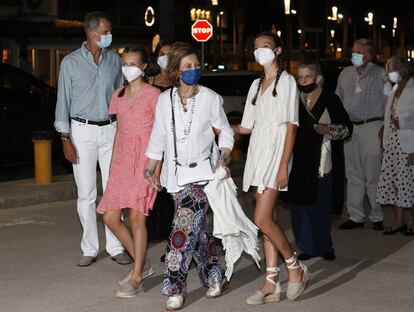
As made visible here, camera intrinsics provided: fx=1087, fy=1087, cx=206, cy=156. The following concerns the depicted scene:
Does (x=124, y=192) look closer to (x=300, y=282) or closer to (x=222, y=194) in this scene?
(x=222, y=194)

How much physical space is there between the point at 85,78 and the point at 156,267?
1699mm

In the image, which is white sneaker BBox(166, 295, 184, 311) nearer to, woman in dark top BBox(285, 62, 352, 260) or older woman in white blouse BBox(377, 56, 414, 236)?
woman in dark top BBox(285, 62, 352, 260)

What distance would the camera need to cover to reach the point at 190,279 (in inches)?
340

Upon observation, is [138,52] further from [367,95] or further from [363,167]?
[363,167]

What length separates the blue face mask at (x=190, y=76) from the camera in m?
7.57

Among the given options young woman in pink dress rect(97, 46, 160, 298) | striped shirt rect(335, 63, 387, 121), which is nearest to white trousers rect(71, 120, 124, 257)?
young woman in pink dress rect(97, 46, 160, 298)

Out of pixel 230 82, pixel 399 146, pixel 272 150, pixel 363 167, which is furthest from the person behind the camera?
pixel 230 82

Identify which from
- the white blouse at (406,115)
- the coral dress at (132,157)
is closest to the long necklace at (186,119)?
the coral dress at (132,157)

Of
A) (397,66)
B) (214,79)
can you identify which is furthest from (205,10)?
(397,66)

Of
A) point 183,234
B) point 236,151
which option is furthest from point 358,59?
point 236,151

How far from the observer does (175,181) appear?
7.61 meters

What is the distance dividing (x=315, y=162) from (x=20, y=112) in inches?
348

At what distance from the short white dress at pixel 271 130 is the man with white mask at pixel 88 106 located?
1798 millimetres

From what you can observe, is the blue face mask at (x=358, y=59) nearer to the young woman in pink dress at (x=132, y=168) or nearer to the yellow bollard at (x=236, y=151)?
the young woman in pink dress at (x=132, y=168)
